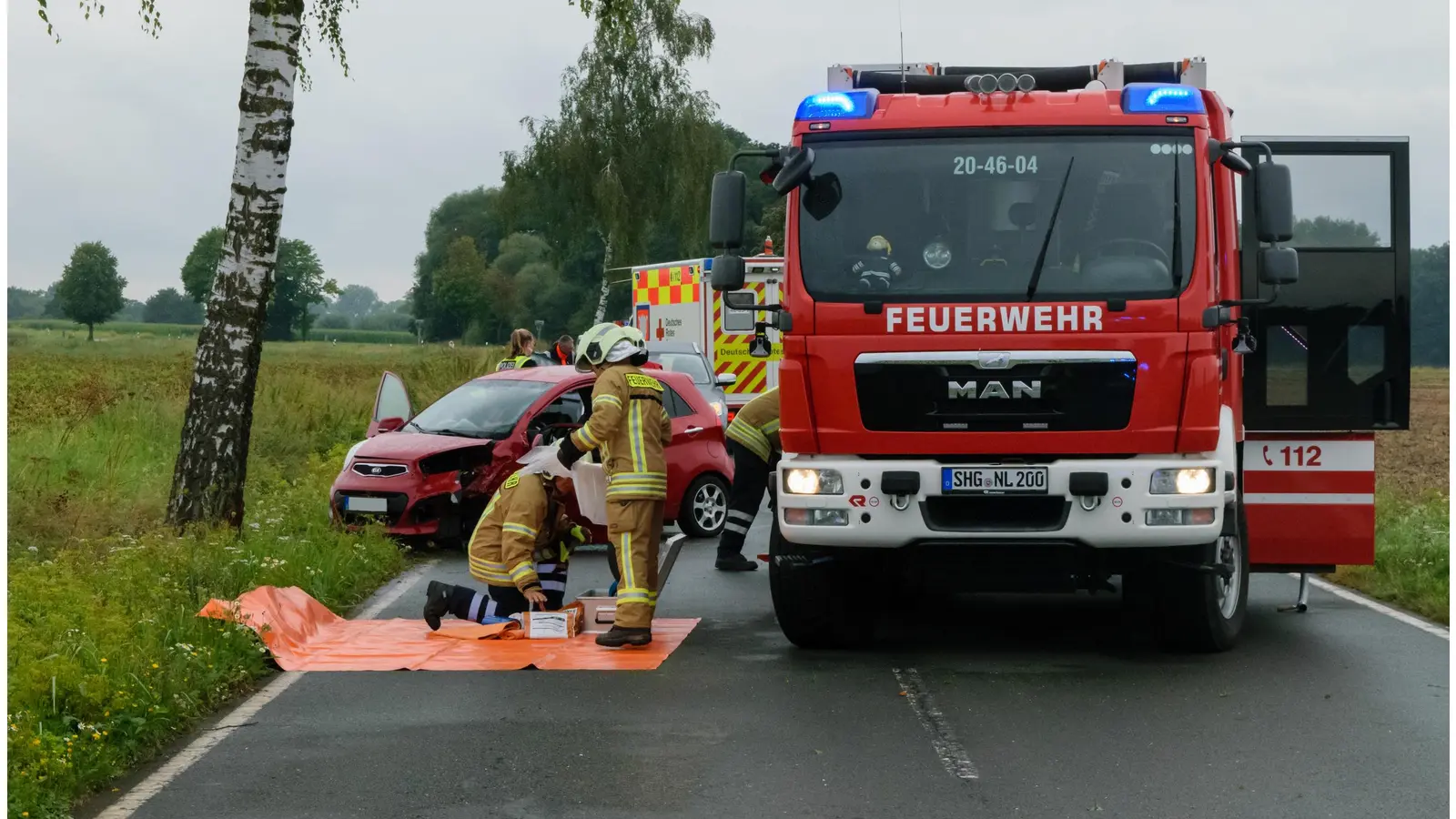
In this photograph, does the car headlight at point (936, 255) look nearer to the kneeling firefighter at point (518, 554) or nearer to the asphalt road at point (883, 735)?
the asphalt road at point (883, 735)

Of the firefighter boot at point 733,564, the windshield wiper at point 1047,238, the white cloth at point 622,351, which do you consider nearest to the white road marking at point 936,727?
the windshield wiper at point 1047,238

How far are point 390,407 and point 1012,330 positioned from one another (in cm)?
892

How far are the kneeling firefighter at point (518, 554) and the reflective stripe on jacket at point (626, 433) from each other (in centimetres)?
51

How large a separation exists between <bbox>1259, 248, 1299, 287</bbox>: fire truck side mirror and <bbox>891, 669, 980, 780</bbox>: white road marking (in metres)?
2.55

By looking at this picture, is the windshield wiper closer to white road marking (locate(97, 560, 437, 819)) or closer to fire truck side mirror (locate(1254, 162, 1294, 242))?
fire truck side mirror (locate(1254, 162, 1294, 242))

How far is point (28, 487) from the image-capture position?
15086 millimetres

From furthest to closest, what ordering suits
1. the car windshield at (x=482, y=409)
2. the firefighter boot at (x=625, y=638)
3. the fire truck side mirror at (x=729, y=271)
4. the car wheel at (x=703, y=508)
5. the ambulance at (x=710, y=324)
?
the ambulance at (x=710, y=324) → the car wheel at (x=703, y=508) → the car windshield at (x=482, y=409) → the firefighter boot at (x=625, y=638) → the fire truck side mirror at (x=729, y=271)

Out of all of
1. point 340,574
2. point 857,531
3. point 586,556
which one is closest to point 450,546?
point 586,556

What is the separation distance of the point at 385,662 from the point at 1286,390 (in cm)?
522

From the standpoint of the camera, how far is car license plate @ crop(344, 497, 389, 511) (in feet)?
47.0

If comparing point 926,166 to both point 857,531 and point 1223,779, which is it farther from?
point 1223,779

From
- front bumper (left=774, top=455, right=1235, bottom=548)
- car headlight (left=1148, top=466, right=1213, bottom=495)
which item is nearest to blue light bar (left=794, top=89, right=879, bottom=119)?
front bumper (left=774, top=455, right=1235, bottom=548)

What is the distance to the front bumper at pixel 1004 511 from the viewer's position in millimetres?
8547

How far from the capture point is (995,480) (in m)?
8.62
